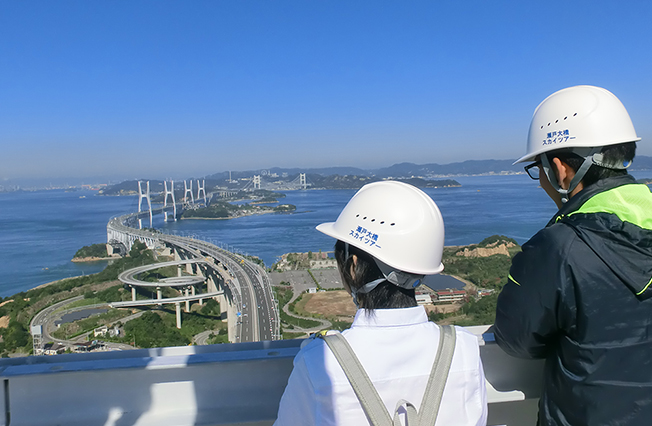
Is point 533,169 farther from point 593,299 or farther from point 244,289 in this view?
point 244,289

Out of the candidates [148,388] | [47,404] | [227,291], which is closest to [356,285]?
[148,388]

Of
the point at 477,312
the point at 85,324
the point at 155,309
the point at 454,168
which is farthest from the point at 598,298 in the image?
the point at 454,168

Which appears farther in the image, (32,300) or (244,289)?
(244,289)

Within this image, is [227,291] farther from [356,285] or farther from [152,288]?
[356,285]

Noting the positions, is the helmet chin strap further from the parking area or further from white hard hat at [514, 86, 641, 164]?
the parking area

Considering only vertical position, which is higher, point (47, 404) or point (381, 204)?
point (381, 204)

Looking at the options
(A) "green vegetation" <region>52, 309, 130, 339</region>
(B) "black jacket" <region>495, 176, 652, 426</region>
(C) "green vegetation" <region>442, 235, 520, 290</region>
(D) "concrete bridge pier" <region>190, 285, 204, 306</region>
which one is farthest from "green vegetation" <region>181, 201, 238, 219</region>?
(B) "black jacket" <region>495, 176, 652, 426</region>
